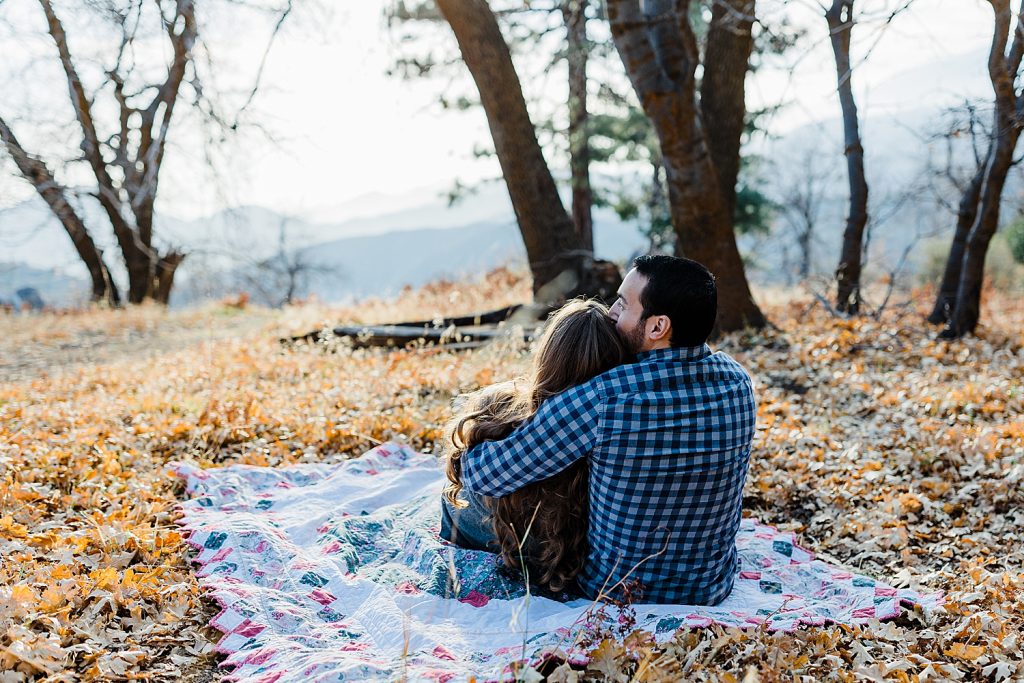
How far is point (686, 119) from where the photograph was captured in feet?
23.2

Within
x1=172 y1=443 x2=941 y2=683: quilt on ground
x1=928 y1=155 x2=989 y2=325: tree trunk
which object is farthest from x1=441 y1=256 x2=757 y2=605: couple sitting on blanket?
x1=928 y1=155 x2=989 y2=325: tree trunk

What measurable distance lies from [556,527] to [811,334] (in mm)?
6041

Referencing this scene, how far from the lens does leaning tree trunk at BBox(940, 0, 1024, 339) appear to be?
517cm

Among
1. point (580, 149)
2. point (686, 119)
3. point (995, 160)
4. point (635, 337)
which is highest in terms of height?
point (580, 149)

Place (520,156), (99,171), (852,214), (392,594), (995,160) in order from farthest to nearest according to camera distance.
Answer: (99,171) < (852,214) < (520,156) < (995,160) < (392,594)

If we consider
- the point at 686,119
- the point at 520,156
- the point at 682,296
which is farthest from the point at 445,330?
the point at 682,296

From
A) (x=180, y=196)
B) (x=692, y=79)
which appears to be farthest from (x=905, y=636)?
(x=180, y=196)

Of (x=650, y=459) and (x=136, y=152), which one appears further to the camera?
(x=136, y=152)

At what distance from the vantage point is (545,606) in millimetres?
2859

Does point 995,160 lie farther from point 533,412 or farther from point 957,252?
point 533,412

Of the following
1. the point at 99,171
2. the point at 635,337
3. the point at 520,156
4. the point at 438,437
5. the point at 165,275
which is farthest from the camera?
the point at 165,275

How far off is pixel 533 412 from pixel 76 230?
13.9 metres

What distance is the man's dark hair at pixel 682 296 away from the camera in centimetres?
258

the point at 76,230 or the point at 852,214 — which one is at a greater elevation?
the point at 76,230
